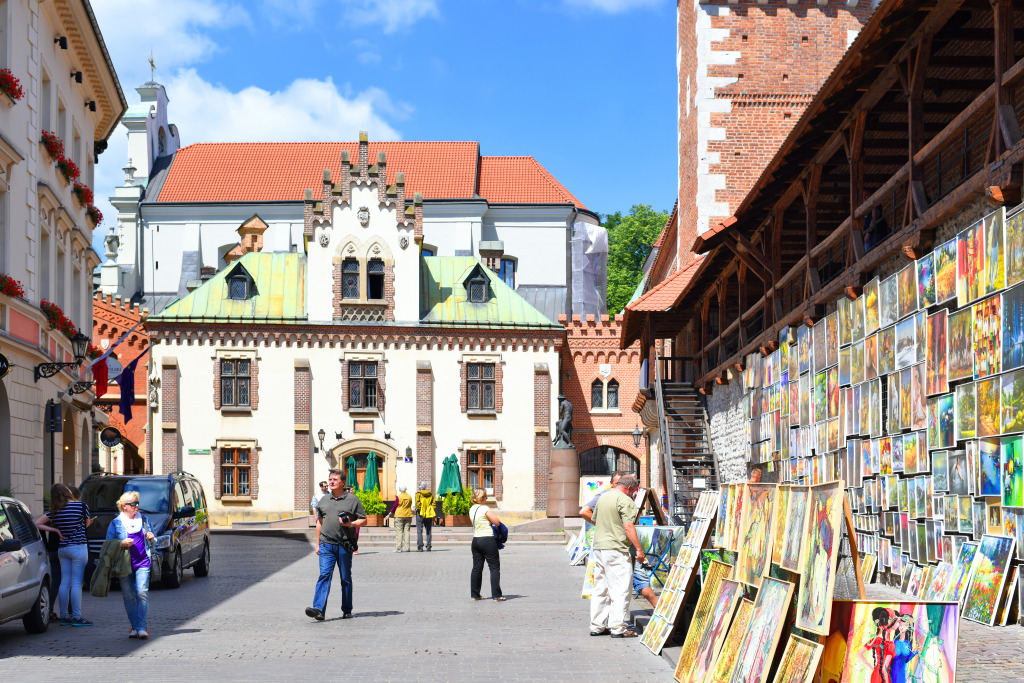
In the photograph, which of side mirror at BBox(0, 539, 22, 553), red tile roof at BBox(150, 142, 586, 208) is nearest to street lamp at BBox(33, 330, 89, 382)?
side mirror at BBox(0, 539, 22, 553)

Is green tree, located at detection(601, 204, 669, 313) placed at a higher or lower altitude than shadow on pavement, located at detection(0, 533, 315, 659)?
higher

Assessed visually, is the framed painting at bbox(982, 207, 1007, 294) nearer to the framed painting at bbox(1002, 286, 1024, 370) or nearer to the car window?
the framed painting at bbox(1002, 286, 1024, 370)

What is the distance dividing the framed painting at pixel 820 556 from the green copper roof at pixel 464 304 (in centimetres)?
3921

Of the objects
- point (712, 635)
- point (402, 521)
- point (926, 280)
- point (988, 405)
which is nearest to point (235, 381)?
point (402, 521)

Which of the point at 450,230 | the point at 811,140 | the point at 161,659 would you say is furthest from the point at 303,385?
the point at 161,659

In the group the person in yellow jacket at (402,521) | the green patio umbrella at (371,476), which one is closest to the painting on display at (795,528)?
the person in yellow jacket at (402,521)

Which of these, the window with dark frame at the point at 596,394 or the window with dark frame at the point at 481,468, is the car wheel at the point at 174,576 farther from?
the window with dark frame at the point at 596,394

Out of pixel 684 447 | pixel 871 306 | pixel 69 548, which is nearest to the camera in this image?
pixel 69 548

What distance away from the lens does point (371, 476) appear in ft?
144

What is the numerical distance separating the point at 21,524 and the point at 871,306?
10.2 meters

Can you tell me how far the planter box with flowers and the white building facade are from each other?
0.30 feet

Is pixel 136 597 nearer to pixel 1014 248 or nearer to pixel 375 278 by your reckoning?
pixel 1014 248

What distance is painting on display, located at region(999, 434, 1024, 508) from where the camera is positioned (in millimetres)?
10930

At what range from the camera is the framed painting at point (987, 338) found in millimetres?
11430
